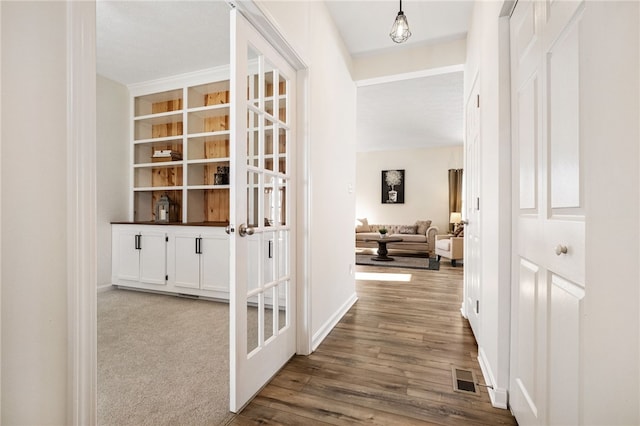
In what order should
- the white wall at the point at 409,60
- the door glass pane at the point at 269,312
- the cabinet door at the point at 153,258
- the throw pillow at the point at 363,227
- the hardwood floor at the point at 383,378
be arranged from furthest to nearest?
the throw pillow at the point at 363,227 < the cabinet door at the point at 153,258 < the white wall at the point at 409,60 < the door glass pane at the point at 269,312 < the hardwood floor at the point at 383,378

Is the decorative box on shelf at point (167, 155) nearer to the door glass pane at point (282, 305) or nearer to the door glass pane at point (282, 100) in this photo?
the door glass pane at point (282, 100)

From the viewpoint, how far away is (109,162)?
12.6ft

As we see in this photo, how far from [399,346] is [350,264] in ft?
3.72

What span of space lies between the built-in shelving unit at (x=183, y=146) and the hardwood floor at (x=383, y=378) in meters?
2.38

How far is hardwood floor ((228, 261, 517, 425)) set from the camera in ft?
4.78

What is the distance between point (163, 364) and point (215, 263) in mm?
1474

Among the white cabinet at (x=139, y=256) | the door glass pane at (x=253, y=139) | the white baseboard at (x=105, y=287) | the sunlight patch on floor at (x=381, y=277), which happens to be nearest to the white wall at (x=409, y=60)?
the door glass pane at (x=253, y=139)

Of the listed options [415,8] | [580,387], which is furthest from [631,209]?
[415,8]

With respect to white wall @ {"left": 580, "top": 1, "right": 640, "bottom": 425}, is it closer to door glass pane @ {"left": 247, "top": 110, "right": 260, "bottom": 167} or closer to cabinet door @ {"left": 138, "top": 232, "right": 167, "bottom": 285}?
door glass pane @ {"left": 247, "top": 110, "right": 260, "bottom": 167}

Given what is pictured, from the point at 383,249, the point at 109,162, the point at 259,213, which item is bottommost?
the point at 383,249

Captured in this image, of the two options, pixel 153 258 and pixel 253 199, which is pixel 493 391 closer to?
pixel 253 199

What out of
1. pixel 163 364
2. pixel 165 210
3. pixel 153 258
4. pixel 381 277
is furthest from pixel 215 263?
Result: pixel 381 277

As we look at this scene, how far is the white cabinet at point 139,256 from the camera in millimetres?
3604

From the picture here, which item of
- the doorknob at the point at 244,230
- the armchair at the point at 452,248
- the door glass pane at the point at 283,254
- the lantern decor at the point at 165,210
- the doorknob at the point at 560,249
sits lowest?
the armchair at the point at 452,248
